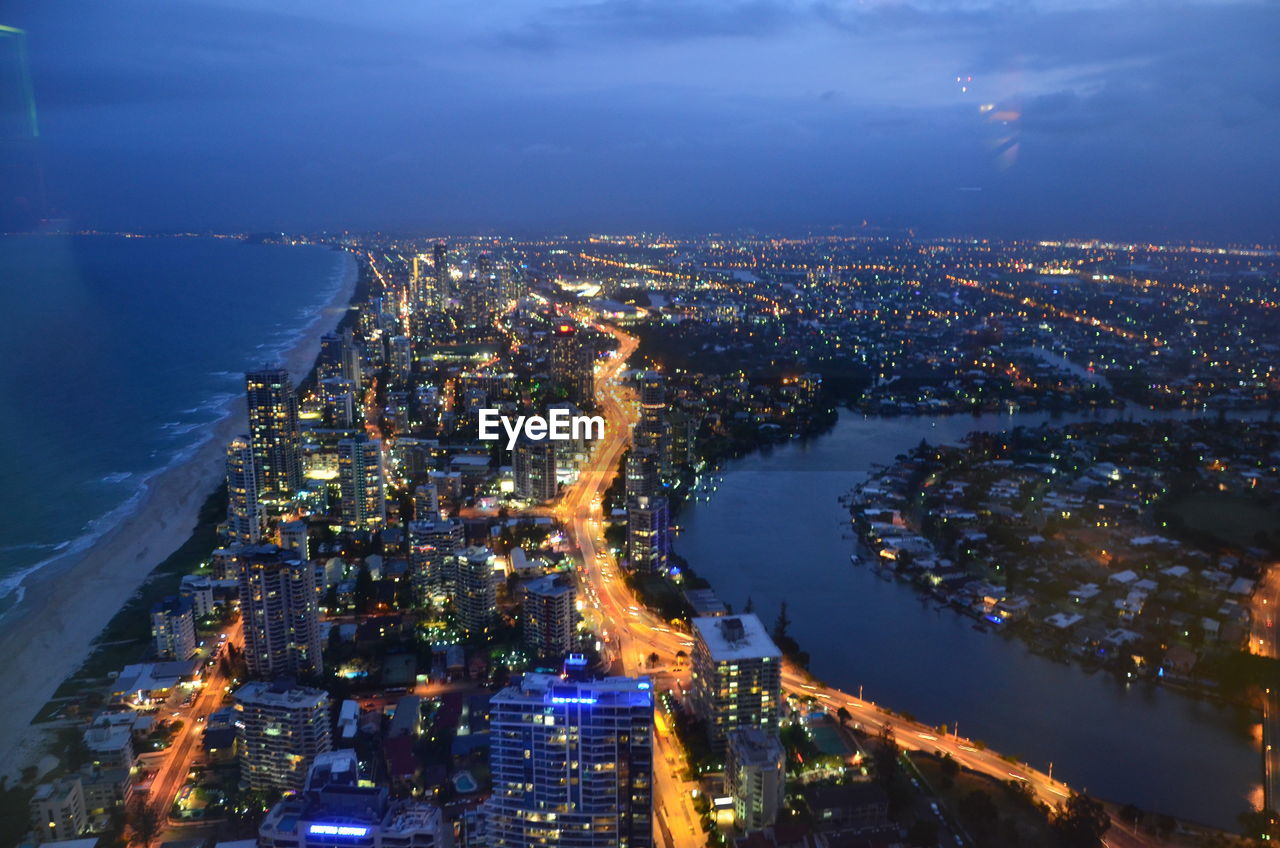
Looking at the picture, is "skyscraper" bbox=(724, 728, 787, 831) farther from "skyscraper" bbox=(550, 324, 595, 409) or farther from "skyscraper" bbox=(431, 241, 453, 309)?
"skyscraper" bbox=(431, 241, 453, 309)

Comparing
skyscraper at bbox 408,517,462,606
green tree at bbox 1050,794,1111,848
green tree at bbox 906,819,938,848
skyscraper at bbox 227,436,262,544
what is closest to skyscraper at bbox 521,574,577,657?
skyscraper at bbox 408,517,462,606

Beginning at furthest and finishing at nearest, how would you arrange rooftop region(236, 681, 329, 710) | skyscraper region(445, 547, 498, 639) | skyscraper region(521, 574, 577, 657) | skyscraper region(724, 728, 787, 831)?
skyscraper region(445, 547, 498, 639) < skyscraper region(521, 574, 577, 657) < rooftop region(236, 681, 329, 710) < skyscraper region(724, 728, 787, 831)

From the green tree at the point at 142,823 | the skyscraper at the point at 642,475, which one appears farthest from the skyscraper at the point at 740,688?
the skyscraper at the point at 642,475

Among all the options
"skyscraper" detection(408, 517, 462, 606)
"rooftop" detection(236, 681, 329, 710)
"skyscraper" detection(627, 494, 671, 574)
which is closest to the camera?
"rooftop" detection(236, 681, 329, 710)

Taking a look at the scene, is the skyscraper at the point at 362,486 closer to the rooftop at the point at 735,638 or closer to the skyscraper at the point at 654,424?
the skyscraper at the point at 654,424

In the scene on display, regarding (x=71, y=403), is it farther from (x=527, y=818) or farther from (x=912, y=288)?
(x=912, y=288)

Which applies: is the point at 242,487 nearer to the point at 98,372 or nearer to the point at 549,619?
the point at 549,619
